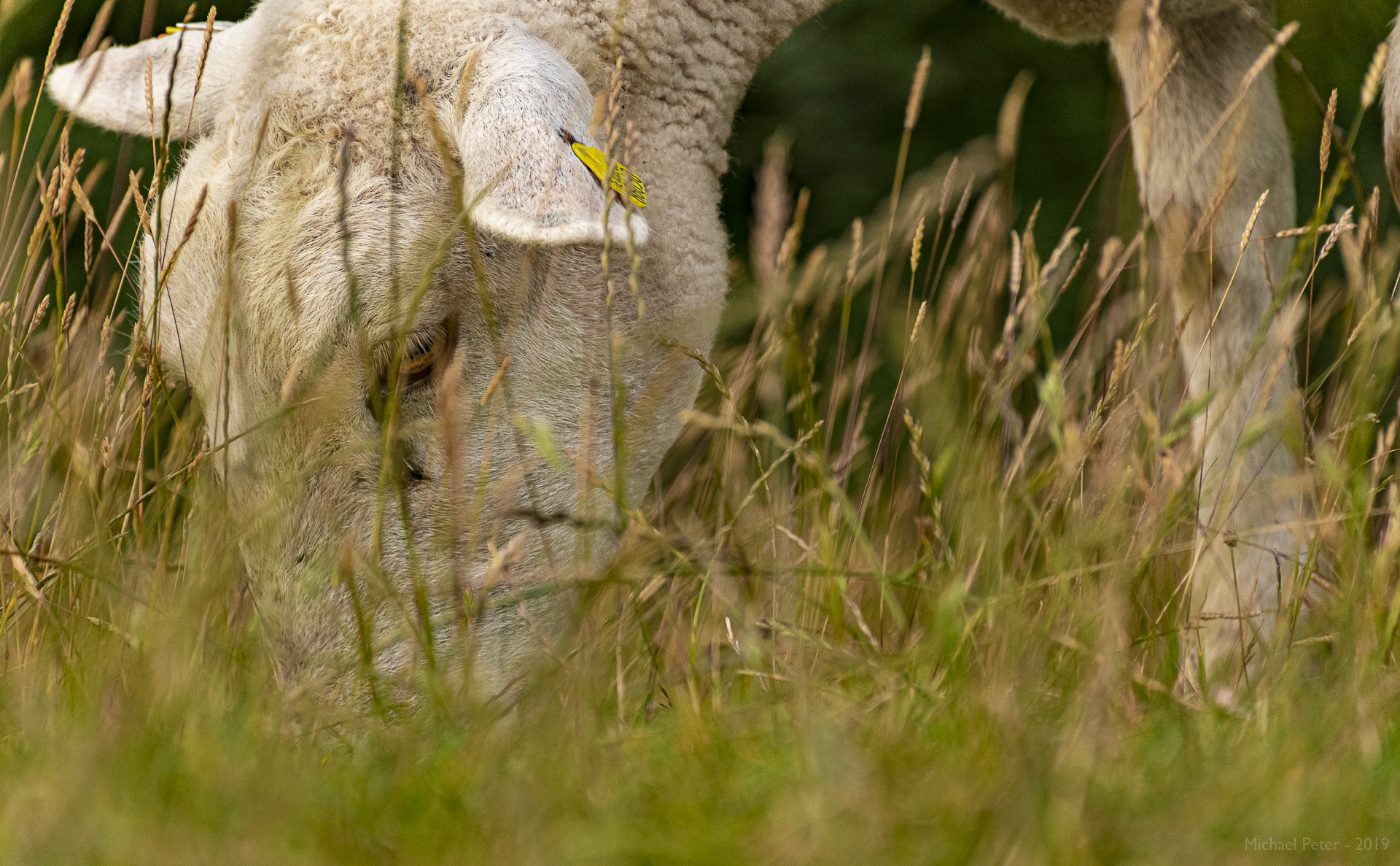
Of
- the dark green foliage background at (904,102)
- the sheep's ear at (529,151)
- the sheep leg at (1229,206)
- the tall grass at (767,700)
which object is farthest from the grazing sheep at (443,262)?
the dark green foliage background at (904,102)

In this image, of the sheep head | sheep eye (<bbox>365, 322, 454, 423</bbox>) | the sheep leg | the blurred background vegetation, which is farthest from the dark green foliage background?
sheep eye (<bbox>365, 322, 454, 423</bbox>)

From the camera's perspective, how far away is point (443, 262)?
198 centimetres

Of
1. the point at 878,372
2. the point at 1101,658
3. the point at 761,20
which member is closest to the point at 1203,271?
the point at 761,20

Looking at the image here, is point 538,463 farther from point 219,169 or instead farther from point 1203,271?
point 1203,271

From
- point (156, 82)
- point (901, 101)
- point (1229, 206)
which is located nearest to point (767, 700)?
point (156, 82)

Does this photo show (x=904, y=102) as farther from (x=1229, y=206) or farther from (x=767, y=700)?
(x=767, y=700)

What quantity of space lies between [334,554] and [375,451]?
19 cm

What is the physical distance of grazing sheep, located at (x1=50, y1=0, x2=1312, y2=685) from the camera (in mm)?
1800

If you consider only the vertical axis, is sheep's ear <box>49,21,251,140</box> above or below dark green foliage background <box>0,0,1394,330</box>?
above

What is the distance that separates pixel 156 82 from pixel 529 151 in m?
1.06

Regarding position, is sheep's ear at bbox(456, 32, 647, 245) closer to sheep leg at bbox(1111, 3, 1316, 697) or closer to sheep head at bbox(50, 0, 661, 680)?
sheep head at bbox(50, 0, 661, 680)

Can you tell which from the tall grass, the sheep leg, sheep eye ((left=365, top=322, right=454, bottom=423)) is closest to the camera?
the tall grass

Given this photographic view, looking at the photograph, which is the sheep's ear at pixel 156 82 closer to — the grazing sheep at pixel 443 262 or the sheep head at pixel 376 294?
the grazing sheep at pixel 443 262

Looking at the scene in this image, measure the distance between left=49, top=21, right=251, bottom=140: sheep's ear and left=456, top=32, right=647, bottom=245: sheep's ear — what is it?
0.57m
